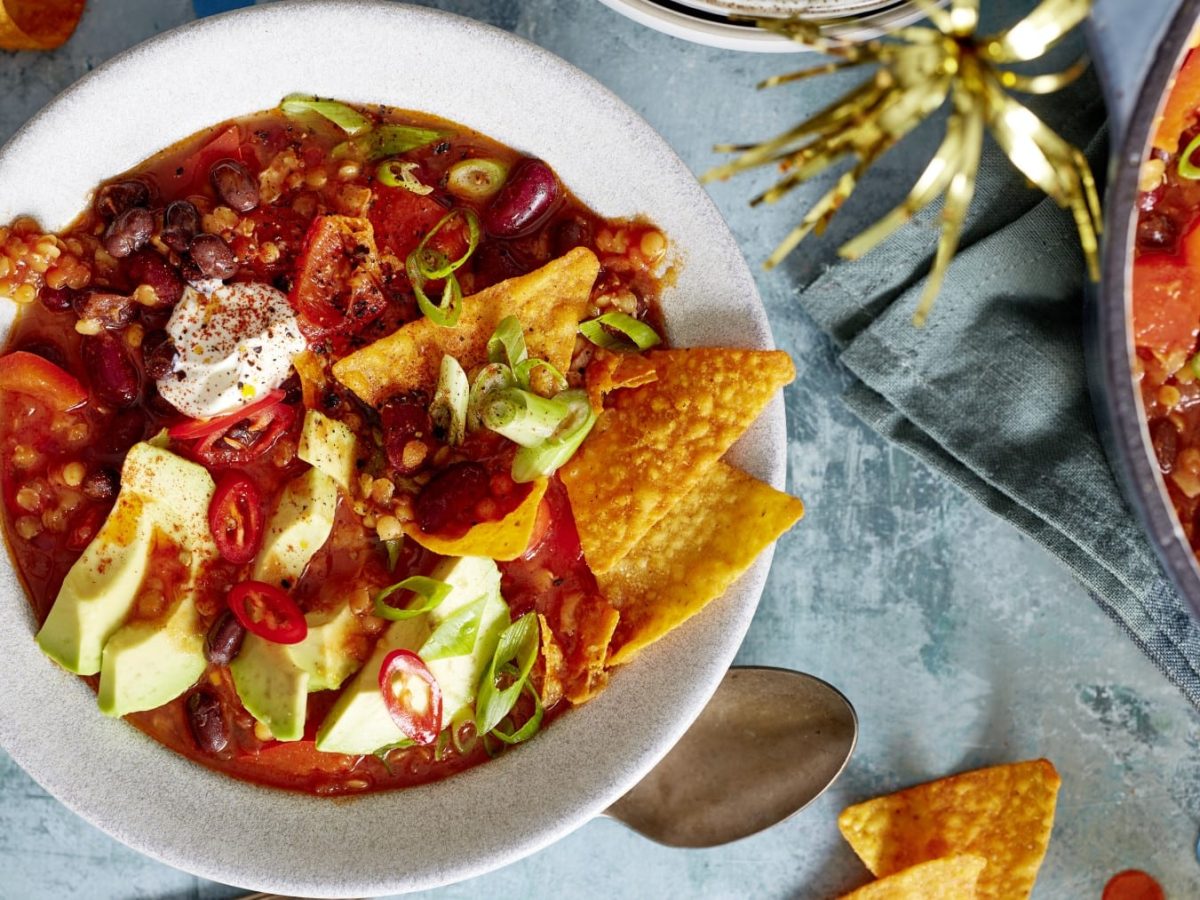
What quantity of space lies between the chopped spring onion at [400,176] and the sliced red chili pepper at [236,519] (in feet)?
2.53

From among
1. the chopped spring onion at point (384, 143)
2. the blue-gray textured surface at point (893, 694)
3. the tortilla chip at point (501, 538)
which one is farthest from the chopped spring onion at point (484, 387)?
the blue-gray textured surface at point (893, 694)

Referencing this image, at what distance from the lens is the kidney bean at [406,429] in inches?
102

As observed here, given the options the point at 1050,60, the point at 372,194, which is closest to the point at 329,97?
the point at 372,194

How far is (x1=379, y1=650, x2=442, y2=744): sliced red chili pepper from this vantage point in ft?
8.32

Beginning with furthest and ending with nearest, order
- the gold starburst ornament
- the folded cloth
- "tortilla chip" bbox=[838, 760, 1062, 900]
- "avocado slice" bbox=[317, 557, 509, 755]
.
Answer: "tortilla chip" bbox=[838, 760, 1062, 900] → the folded cloth → "avocado slice" bbox=[317, 557, 509, 755] → the gold starburst ornament

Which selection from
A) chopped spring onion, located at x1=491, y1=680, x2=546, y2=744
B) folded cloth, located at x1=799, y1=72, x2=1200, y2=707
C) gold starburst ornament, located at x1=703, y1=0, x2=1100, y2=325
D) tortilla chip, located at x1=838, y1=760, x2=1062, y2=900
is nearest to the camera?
gold starburst ornament, located at x1=703, y1=0, x2=1100, y2=325

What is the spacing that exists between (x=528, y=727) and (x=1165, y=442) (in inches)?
63.3

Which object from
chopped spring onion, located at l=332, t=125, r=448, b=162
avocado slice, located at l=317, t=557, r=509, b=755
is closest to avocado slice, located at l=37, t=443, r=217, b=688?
avocado slice, located at l=317, t=557, r=509, b=755

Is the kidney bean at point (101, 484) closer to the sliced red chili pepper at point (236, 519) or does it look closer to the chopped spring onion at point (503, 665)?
the sliced red chili pepper at point (236, 519)

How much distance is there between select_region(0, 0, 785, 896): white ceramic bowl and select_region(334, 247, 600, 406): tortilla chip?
227mm

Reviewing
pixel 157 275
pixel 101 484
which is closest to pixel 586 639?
pixel 101 484

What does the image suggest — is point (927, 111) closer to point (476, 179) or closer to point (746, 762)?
point (476, 179)

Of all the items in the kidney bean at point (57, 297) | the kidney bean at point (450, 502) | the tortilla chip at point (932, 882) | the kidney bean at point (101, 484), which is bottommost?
the tortilla chip at point (932, 882)

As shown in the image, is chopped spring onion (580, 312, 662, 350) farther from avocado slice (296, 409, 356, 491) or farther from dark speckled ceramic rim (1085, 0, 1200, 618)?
dark speckled ceramic rim (1085, 0, 1200, 618)
